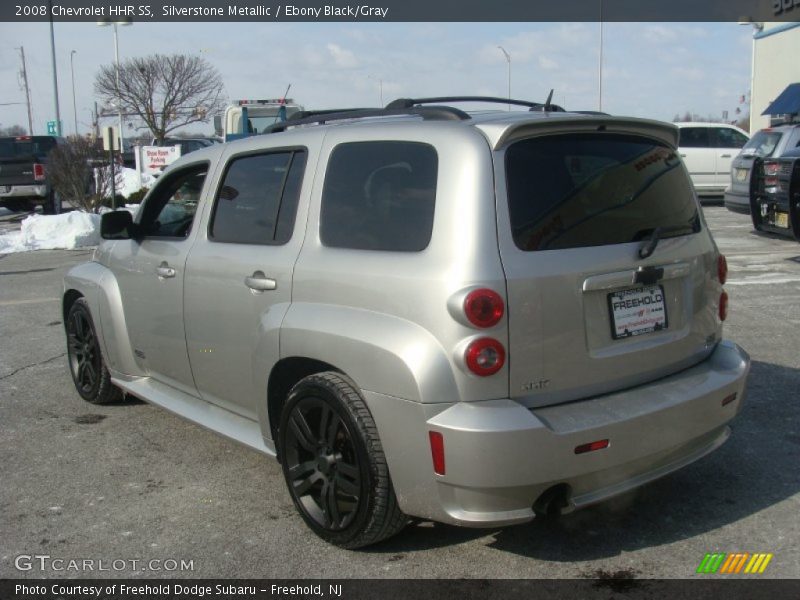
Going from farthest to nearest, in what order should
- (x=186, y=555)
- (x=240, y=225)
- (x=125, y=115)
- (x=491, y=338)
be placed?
(x=125, y=115), (x=240, y=225), (x=186, y=555), (x=491, y=338)

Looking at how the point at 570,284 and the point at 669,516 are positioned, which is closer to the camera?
the point at 570,284

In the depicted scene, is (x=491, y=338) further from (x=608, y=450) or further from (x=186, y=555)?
(x=186, y=555)

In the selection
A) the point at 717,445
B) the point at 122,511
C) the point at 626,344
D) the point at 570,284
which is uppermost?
the point at 570,284

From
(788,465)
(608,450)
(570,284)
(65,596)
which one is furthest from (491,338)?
(788,465)

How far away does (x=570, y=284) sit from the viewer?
3.14 m

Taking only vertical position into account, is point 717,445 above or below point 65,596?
above

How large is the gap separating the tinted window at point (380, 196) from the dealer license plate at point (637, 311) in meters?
0.82

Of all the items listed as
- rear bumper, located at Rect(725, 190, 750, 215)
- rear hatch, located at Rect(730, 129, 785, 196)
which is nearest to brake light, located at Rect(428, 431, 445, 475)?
rear bumper, located at Rect(725, 190, 750, 215)

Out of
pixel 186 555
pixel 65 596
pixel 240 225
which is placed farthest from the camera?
pixel 240 225

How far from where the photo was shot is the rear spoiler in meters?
3.17

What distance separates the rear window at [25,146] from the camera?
21773 mm

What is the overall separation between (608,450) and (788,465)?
1.75 m

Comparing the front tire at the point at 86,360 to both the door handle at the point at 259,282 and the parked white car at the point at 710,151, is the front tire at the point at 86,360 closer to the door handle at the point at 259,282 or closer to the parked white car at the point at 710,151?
the door handle at the point at 259,282

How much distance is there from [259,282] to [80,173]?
1735cm
